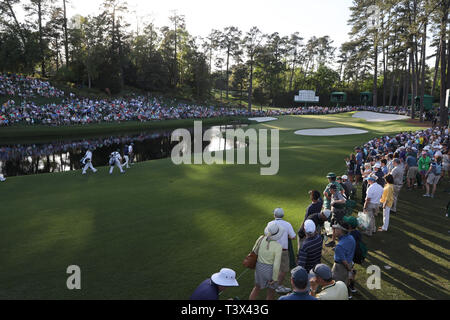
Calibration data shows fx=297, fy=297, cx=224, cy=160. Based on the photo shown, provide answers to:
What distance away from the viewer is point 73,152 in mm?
26938

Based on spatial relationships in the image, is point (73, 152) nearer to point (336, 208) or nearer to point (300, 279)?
point (336, 208)

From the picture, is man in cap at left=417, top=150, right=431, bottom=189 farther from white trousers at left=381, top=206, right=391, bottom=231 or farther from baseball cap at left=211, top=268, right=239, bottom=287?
baseball cap at left=211, top=268, right=239, bottom=287

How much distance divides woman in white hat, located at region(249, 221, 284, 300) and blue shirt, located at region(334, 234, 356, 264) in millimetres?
1150

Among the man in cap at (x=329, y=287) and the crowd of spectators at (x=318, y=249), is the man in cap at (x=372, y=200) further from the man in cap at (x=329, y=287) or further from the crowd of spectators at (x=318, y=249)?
the man in cap at (x=329, y=287)

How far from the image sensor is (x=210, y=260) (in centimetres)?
763

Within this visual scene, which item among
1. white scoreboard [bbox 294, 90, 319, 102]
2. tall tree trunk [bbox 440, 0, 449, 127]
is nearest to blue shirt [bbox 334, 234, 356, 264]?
tall tree trunk [bbox 440, 0, 449, 127]

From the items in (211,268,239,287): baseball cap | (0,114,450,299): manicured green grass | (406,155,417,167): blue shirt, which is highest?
(406,155,417,167): blue shirt

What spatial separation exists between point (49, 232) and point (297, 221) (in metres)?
8.01

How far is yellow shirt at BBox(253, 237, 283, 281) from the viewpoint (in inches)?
212

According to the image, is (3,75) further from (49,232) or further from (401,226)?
(401,226)
